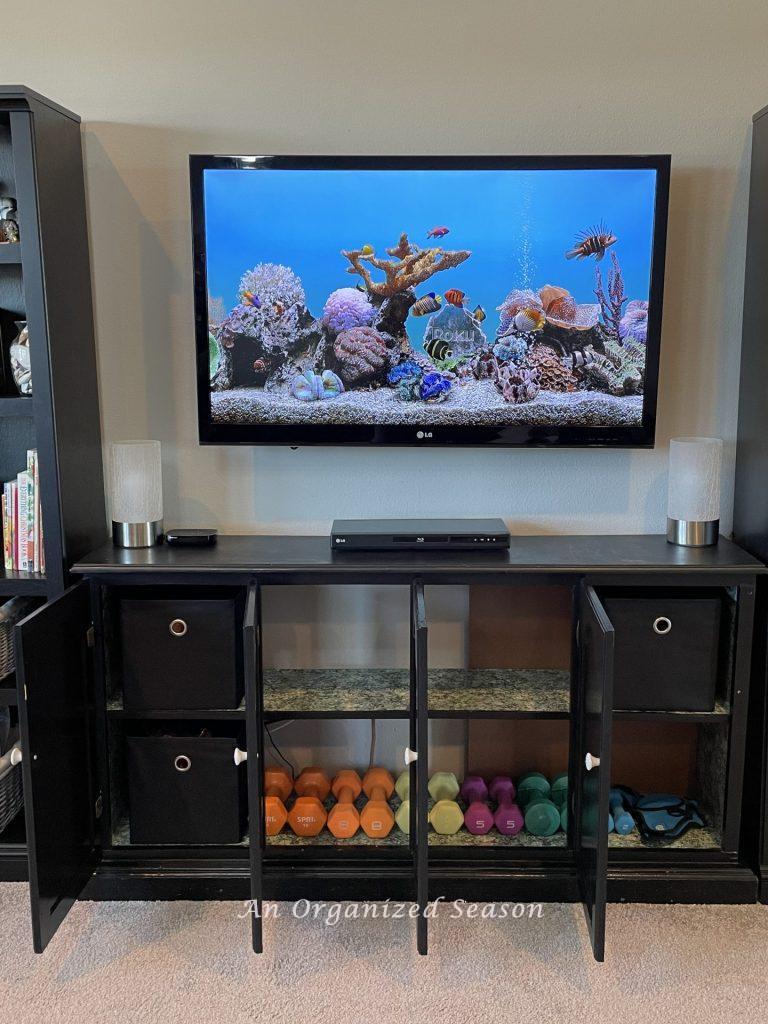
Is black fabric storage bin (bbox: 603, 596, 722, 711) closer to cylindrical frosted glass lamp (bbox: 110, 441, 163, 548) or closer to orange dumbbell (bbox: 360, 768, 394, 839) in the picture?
orange dumbbell (bbox: 360, 768, 394, 839)

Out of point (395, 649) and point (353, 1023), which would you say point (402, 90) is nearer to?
point (395, 649)

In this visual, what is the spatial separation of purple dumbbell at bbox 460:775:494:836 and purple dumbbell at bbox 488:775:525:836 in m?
0.02

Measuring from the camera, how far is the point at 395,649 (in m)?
2.62

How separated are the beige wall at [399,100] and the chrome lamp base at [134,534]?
1.54ft

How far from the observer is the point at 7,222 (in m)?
2.26

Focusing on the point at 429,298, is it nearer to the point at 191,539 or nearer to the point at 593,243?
the point at 593,243

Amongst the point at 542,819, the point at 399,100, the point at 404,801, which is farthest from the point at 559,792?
the point at 399,100

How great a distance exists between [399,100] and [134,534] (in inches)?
52.1

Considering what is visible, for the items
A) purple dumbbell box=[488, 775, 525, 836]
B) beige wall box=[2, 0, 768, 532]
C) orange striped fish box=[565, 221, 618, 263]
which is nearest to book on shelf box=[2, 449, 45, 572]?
beige wall box=[2, 0, 768, 532]

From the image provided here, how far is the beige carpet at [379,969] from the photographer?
6.24ft

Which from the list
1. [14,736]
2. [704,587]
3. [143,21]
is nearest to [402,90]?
[143,21]

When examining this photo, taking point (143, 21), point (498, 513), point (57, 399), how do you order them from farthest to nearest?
point (498, 513)
point (143, 21)
point (57, 399)

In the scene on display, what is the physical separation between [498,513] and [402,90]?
115 centimetres

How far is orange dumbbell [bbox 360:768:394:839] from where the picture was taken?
92.8 inches
